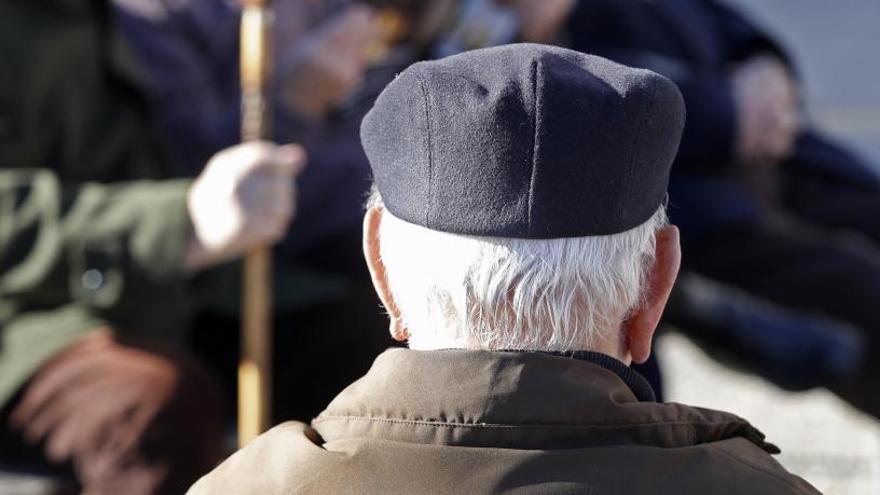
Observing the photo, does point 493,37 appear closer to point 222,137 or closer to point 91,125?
point 222,137

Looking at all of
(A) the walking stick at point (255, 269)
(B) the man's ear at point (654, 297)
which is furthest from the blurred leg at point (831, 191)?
(B) the man's ear at point (654, 297)

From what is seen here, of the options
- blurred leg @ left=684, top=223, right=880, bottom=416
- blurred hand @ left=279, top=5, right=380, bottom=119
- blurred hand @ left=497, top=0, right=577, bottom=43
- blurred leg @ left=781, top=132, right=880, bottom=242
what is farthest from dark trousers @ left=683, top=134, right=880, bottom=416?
blurred hand @ left=279, top=5, right=380, bottom=119

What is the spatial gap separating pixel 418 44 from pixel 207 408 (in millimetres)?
1150

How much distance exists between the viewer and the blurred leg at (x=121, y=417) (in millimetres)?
2438

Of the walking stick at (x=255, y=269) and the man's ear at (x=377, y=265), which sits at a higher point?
the man's ear at (x=377, y=265)

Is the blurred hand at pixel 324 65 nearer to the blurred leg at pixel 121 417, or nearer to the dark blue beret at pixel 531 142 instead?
the blurred leg at pixel 121 417

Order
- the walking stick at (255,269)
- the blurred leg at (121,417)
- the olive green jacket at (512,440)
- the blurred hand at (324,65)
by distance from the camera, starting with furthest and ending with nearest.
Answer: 1. the blurred hand at (324,65)
2. the walking stick at (255,269)
3. the blurred leg at (121,417)
4. the olive green jacket at (512,440)

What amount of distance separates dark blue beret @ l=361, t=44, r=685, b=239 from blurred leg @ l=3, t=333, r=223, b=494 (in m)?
1.21

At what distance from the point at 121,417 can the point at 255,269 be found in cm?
46

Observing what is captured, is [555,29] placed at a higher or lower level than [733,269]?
higher

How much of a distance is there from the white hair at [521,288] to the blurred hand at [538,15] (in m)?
2.13

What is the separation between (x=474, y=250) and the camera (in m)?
1.29

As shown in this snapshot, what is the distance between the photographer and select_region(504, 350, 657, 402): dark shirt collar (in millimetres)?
1294

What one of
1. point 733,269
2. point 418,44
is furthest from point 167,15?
point 733,269
